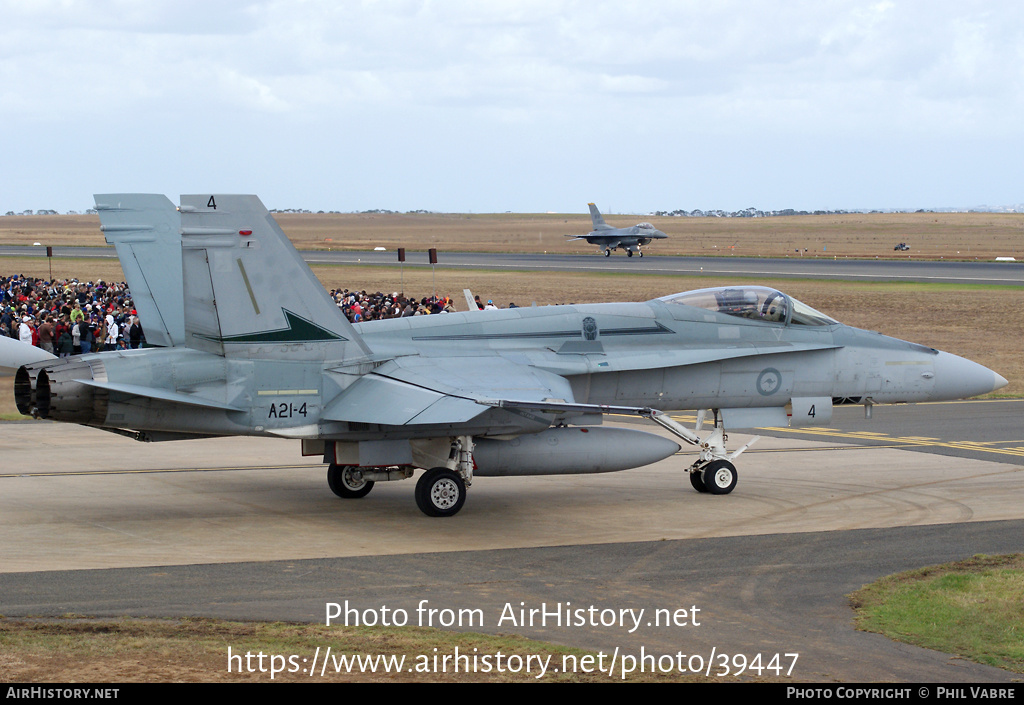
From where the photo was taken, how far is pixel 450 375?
626 inches

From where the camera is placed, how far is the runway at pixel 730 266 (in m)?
65.6

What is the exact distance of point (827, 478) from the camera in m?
19.8

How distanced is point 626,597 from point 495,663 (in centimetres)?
293

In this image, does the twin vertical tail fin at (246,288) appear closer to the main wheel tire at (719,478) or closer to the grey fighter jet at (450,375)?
the grey fighter jet at (450,375)

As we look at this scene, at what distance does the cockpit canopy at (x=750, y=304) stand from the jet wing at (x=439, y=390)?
10.4ft

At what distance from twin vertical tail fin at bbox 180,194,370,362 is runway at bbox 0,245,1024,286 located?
172 feet

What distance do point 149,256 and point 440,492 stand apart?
5.97 meters

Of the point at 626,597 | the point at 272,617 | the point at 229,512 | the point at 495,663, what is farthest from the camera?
the point at 229,512

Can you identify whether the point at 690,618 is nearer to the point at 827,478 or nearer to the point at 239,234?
the point at 239,234

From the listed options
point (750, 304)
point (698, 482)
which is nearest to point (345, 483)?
point (698, 482)

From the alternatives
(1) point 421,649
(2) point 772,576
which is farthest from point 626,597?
(1) point 421,649

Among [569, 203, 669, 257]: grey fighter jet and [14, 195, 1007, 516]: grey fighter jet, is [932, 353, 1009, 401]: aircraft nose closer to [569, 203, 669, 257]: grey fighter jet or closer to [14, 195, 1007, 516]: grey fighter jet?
[14, 195, 1007, 516]: grey fighter jet

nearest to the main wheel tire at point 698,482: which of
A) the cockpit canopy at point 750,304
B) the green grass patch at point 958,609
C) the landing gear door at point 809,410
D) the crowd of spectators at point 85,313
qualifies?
the landing gear door at point 809,410

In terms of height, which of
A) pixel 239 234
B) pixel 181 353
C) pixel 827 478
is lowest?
pixel 827 478
